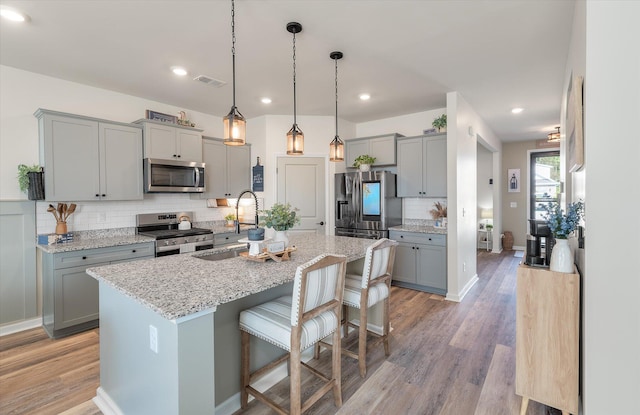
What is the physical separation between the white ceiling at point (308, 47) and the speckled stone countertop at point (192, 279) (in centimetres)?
179

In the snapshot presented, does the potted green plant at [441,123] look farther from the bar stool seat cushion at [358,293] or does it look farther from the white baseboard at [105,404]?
the white baseboard at [105,404]

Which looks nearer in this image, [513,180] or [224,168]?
[224,168]

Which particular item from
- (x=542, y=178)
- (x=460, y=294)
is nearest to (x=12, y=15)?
(x=460, y=294)

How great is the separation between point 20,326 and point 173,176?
7.17 feet

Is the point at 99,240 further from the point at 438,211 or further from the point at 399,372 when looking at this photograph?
the point at 438,211

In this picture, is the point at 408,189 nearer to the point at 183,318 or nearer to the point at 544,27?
the point at 544,27

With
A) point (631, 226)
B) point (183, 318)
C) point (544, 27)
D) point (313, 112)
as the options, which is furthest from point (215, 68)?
point (631, 226)

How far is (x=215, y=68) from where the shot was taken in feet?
10.6

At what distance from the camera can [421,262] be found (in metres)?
4.42

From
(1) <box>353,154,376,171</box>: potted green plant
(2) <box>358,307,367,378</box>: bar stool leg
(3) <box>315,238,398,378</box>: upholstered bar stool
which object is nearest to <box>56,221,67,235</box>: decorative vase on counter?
(3) <box>315,238,398,378</box>: upholstered bar stool

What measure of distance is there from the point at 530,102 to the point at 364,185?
257 cm

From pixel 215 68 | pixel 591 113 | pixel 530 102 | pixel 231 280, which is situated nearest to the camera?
pixel 591 113

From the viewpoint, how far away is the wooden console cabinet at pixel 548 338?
5.99 feet

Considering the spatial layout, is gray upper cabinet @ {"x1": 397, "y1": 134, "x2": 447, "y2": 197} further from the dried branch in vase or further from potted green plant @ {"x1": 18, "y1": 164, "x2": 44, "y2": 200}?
potted green plant @ {"x1": 18, "y1": 164, "x2": 44, "y2": 200}
